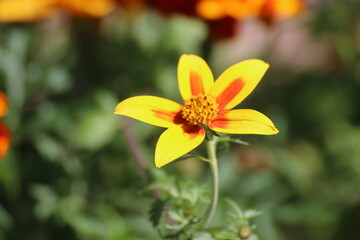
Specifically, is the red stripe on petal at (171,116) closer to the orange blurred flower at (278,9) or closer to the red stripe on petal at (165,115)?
the red stripe on petal at (165,115)

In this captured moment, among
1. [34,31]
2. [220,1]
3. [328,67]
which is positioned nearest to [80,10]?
[34,31]

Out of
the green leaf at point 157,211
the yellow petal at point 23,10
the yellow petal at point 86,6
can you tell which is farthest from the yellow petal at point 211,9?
the green leaf at point 157,211

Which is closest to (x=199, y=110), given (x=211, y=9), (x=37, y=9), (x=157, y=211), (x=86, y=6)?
(x=157, y=211)

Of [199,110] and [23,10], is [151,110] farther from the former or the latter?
[23,10]

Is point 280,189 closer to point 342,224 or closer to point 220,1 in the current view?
point 342,224

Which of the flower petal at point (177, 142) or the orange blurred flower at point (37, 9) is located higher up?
the orange blurred flower at point (37, 9)
